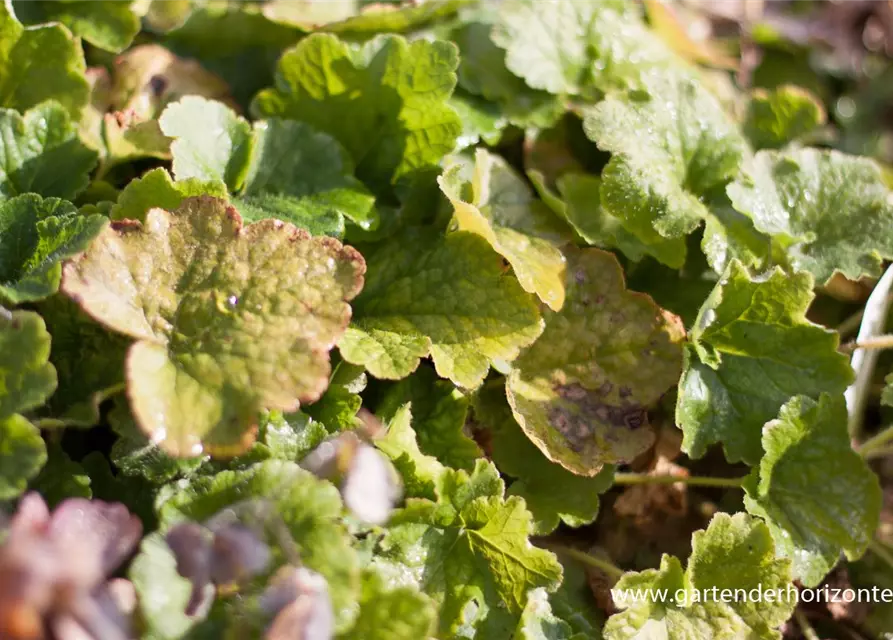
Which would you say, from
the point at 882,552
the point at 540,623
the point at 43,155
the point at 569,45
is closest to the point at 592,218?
the point at 569,45

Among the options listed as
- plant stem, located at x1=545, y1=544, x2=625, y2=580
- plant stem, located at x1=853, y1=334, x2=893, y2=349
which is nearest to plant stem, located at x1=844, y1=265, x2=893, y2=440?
plant stem, located at x1=853, y1=334, x2=893, y2=349

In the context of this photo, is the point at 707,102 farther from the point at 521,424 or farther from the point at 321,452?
the point at 321,452

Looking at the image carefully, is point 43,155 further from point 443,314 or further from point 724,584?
point 724,584

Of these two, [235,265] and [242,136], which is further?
[242,136]

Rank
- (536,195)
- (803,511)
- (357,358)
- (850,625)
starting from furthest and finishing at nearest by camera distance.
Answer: (536,195)
(850,625)
(803,511)
(357,358)

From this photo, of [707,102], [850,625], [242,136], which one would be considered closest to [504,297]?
[242,136]

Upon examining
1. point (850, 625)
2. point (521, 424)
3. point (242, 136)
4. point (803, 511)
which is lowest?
point (850, 625)
